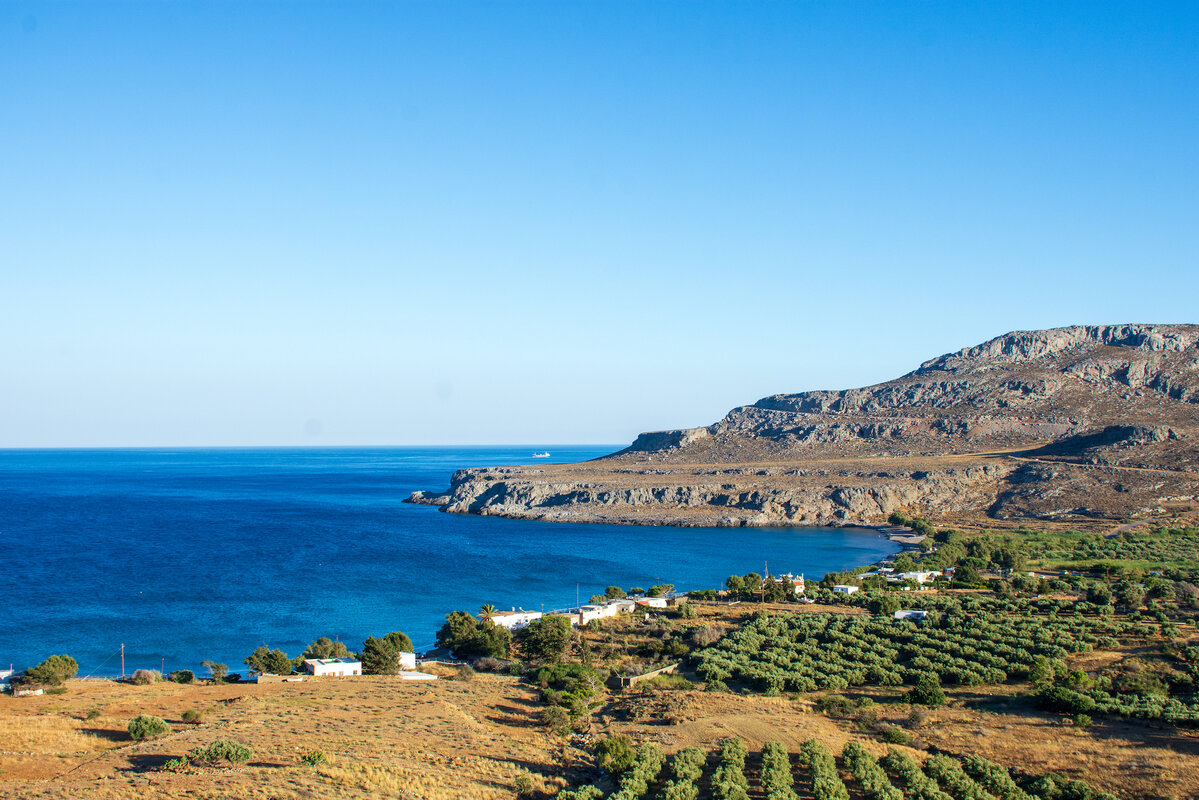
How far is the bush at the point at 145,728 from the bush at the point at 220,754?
3.44 meters

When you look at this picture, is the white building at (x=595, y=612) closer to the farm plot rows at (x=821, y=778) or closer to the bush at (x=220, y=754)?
the farm plot rows at (x=821, y=778)

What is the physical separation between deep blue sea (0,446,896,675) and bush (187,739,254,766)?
70.9 feet

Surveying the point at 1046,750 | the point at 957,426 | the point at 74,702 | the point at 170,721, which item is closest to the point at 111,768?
the point at 170,721

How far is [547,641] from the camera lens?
3678 centimetres

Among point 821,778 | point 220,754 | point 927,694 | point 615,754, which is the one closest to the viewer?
point 821,778

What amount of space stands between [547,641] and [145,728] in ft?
58.4

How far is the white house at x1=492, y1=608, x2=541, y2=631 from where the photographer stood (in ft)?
144

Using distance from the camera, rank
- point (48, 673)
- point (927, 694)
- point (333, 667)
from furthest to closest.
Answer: point (333, 667), point (48, 673), point (927, 694)

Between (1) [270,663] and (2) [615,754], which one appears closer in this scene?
(2) [615,754]

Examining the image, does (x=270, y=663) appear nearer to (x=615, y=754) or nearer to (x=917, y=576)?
(x=615, y=754)

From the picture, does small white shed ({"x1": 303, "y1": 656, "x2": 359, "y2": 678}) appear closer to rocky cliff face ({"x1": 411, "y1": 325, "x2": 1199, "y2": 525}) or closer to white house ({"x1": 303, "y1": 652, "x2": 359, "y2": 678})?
white house ({"x1": 303, "y1": 652, "x2": 359, "y2": 678})

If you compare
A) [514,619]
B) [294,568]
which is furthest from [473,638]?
[294,568]

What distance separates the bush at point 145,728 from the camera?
22.4 m

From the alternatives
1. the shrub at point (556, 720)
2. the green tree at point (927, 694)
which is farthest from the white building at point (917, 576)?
the shrub at point (556, 720)
